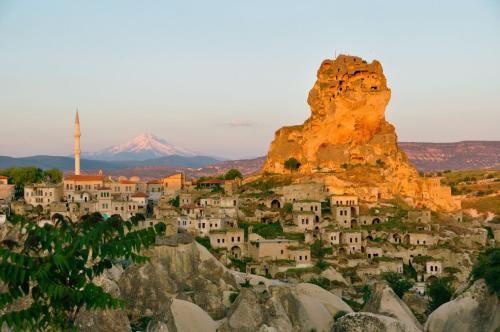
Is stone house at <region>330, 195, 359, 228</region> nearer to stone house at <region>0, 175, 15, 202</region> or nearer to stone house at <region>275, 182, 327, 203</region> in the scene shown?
stone house at <region>275, 182, 327, 203</region>

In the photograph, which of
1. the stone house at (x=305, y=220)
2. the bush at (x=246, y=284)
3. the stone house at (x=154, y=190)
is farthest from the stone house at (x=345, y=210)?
the stone house at (x=154, y=190)

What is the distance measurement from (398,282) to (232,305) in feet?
43.3

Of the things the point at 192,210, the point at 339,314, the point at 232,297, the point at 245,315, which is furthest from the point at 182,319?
the point at 192,210

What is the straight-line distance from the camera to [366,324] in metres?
27.4

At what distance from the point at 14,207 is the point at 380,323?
37422mm

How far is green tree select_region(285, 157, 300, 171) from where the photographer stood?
2795 inches

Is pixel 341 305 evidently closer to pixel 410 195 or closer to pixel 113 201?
pixel 113 201

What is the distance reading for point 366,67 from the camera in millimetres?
71312

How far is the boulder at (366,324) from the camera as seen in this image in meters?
27.3

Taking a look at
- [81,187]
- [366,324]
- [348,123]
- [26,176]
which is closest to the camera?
[366,324]

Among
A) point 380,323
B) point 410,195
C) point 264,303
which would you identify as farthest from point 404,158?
point 380,323

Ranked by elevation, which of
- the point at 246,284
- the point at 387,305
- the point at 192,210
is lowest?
the point at 246,284

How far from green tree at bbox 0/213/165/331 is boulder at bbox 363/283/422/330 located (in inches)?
900

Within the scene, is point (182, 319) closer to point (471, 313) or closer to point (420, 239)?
point (471, 313)
